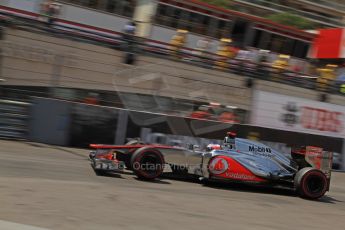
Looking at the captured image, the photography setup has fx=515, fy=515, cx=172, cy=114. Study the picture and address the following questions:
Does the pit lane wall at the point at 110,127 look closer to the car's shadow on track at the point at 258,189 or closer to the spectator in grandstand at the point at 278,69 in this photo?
the car's shadow on track at the point at 258,189

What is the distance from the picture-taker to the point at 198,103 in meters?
14.7

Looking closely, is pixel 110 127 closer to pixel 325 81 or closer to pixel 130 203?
pixel 130 203

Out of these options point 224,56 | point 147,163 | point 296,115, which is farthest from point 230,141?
point 224,56

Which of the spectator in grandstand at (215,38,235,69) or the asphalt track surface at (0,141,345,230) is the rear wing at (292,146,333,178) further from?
the spectator in grandstand at (215,38,235,69)

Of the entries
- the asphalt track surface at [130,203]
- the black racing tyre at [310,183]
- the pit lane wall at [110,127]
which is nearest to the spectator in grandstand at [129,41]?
the pit lane wall at [110,127]

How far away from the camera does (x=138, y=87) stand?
14.2 metres

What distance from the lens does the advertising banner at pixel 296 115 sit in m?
15.4

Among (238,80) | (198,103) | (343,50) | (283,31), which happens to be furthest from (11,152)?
(343,50)

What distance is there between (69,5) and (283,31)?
45.1 ft

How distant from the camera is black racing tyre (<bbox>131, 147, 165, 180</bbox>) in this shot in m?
8.33

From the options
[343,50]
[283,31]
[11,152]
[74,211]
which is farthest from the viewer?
[343,50]

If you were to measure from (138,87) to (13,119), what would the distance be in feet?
12.0

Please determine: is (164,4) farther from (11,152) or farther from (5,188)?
(5,188)

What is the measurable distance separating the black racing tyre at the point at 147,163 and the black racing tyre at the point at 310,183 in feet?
7.81
